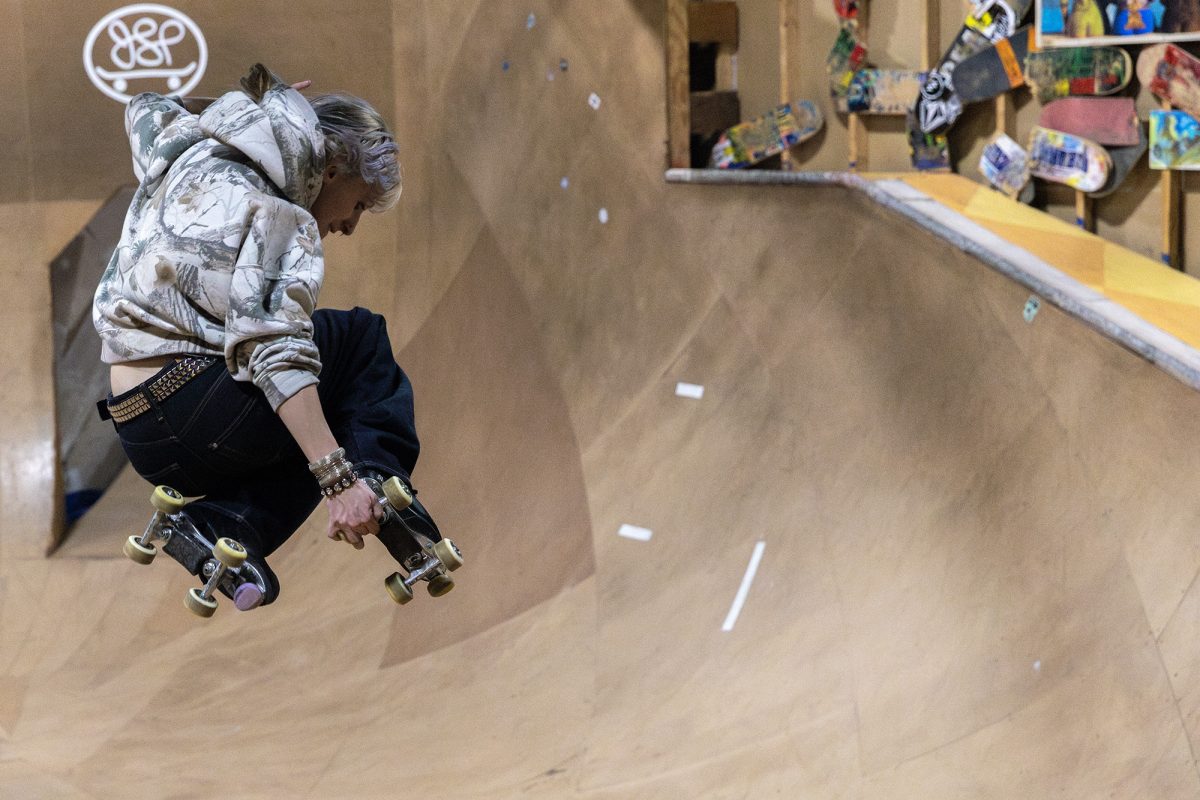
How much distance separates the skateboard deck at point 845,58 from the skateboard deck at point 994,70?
2.01ft

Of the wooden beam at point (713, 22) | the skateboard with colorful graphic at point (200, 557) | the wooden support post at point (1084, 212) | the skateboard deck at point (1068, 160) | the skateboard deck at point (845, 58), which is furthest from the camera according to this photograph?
the wooden beam at point (713, 22)

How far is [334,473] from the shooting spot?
2.68 metres

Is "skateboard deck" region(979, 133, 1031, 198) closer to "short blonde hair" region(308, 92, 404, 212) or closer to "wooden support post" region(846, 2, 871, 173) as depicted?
"wooden support post" region(846, 2, 871, 173)

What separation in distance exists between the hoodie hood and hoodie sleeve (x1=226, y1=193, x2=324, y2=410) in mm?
73

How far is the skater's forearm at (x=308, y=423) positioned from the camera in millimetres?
2641

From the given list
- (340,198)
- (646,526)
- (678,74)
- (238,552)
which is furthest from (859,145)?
(238,552)

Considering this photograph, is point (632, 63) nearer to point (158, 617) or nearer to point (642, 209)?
point (642, 209)

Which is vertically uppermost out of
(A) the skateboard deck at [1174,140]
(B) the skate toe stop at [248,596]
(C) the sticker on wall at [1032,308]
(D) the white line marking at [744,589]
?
(A) the skateboard deck at [1174,140]

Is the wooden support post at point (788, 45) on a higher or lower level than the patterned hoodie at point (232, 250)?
higher

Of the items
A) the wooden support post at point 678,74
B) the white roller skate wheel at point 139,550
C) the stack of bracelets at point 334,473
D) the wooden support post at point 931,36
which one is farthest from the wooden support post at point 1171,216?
the white roller skate wheel at point 139,550

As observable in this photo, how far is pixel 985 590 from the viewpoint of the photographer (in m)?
3.98

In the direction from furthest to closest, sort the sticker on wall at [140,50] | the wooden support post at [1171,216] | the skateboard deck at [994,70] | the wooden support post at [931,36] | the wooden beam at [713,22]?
the sticker on wall at [140,50] → the wooden beam at [713,22] → the wooden support post at [931,36] → the skateboard deck at [994,70] → the wooden support post at [1171,216]

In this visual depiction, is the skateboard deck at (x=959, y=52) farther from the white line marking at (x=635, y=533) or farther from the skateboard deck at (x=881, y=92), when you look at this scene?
the white line marking at (x=635, y=533)

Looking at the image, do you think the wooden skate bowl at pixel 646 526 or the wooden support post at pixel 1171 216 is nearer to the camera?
the wooden skate bowl at pixel 646 526
